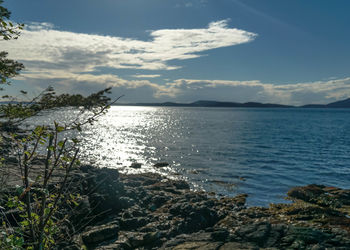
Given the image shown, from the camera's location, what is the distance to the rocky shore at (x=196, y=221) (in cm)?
1107

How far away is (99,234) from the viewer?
40.2 feet

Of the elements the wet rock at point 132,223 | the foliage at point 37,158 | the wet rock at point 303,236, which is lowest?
the wet rock at point 132,223

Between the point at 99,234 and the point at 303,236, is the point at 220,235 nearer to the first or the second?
the point at 303,236

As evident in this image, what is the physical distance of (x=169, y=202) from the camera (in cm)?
1881

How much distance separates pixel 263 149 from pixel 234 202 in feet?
93.0

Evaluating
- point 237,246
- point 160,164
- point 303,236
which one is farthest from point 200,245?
point 160,164

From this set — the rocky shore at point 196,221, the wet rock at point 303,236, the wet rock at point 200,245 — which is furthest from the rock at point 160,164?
the wet rock at point 303,236

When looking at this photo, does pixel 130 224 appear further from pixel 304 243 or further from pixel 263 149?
pixel 263 149

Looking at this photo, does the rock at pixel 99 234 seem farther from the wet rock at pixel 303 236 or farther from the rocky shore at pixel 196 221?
the wet rock at pixel 303 236

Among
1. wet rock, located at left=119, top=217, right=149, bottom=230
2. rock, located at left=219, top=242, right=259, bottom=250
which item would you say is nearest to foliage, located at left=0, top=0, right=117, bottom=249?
wet rock, located at left=119, top=217, right=149, bottom=230

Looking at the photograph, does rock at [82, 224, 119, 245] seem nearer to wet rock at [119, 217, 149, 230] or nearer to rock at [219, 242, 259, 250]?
wet rock at [119, 217, 149, 230]

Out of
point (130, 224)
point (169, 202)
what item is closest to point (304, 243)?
point (130, 224)

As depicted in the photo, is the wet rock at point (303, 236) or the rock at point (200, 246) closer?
the rock at point (200, 246)

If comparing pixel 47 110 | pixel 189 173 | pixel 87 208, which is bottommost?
pixel 189 173
